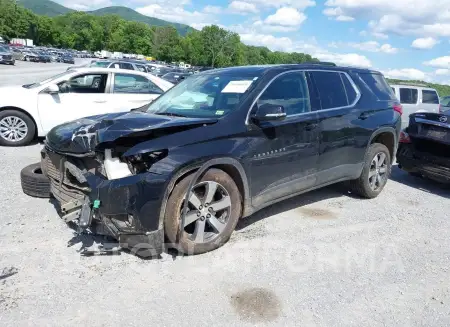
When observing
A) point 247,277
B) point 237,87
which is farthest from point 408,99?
point 247,277

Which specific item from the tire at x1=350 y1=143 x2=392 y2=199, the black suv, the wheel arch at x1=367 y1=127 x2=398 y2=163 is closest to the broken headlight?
the black suv

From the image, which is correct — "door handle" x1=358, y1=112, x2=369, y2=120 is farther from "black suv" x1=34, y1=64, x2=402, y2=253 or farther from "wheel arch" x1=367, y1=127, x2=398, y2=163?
"wheel arch" x1=367, y1=127, x2=398, y2=163

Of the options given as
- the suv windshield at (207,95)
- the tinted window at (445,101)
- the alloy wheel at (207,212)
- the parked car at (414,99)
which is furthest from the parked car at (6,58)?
the alloy wheel at (207,212)

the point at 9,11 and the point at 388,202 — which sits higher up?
the point at 9,11

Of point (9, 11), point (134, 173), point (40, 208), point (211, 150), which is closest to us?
point (134, 173)

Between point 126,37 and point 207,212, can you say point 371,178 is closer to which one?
point 207,212

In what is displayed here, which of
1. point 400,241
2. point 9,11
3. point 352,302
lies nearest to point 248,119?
point 352,302

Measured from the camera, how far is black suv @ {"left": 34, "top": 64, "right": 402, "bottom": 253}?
3.54 metres

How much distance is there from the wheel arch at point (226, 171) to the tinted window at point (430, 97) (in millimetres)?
12619

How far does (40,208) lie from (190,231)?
200cm

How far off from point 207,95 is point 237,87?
0.38 meters

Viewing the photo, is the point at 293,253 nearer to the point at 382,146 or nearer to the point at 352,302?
the point at 352,302

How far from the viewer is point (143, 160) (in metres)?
3.58

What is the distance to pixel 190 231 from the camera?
394cm
